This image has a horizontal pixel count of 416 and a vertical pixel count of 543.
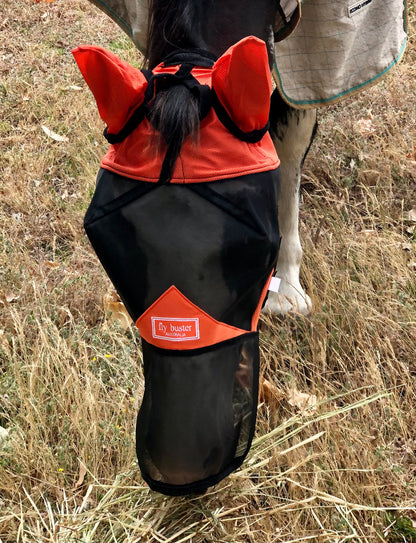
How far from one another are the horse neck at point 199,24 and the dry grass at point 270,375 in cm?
127

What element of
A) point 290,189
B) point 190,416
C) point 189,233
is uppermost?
point 189,233

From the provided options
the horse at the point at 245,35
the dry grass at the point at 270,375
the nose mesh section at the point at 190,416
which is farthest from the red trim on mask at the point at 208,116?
the dry grass at the point at 270,375

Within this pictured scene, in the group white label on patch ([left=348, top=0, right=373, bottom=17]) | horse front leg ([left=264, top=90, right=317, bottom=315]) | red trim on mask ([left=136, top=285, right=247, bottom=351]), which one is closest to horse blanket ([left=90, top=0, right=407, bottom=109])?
white label on patch ([left=348, top=0, right=373, bottom=17])

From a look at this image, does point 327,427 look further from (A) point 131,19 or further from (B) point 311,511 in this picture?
(A) point 131,19

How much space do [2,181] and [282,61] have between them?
241 cm

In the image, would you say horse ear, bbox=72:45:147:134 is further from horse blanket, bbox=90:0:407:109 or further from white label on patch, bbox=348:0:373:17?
white label on patch, bbox=348:0:373:17

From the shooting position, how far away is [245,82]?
1.36 metres

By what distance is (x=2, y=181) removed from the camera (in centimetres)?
429

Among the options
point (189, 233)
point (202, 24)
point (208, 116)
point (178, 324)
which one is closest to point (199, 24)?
point (202, 24)

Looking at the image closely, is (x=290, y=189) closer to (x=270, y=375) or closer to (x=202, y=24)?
(x=270, y=375)

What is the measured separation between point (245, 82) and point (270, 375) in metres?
1.55

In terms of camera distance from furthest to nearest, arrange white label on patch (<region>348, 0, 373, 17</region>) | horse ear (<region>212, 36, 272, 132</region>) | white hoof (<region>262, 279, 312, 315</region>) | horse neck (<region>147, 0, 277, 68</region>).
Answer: white hoof (<region>262, 279, 312, 315</region>) → white label on patch (<region>348, 0, 373, 17</region>) → horse neck (<region>147, 0, 277, 68</region>) → horse ear (<region>212, 36, 272, 132</region>)

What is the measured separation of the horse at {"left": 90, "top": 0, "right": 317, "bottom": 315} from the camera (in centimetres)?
169

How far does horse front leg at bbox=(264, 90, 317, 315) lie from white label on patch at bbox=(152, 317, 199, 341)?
1.42m
